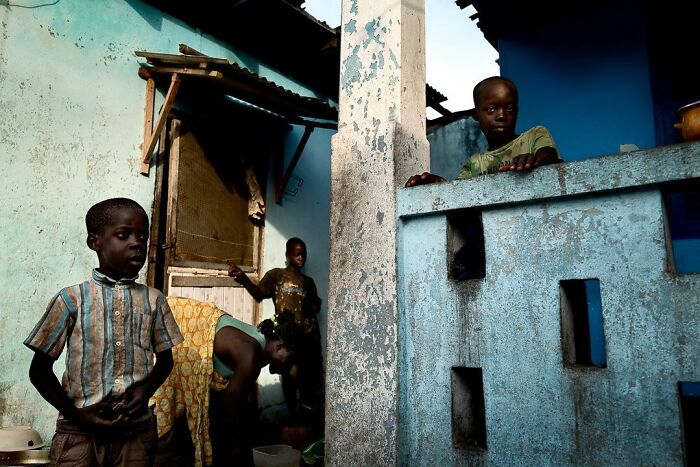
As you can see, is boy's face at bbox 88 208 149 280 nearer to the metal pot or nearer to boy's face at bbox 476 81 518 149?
boy's face at bbox 476 81 518 149

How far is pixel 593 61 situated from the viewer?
4316mm

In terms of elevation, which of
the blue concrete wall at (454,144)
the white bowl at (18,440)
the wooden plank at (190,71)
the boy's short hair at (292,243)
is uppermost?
the blue concrete wall at (454,144)

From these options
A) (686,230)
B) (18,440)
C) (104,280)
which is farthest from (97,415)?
(686,230)

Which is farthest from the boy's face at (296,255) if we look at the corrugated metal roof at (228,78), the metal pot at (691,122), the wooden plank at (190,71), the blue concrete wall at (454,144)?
the metal pot at (691,122)

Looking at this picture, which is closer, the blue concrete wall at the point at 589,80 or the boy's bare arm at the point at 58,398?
the boy's bare arm at the point at 58,398

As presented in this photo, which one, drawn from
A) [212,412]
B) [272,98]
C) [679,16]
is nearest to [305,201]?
[272,98]

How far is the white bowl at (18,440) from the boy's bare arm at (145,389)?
1.36m

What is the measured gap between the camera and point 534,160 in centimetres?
185

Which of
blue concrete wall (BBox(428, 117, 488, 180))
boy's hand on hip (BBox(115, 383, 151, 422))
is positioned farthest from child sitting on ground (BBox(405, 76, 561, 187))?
blue concrete wall (BBox(428, 117, 488, 180))

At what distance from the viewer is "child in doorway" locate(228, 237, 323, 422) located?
5098 mm

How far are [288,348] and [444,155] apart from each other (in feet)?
16.5

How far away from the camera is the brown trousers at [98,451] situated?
5.69 ft

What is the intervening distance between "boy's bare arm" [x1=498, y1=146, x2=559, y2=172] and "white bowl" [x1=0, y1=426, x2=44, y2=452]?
2929mm

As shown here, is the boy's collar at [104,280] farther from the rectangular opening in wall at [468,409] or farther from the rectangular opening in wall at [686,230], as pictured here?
the rectangular opening in wall at [686,230]
